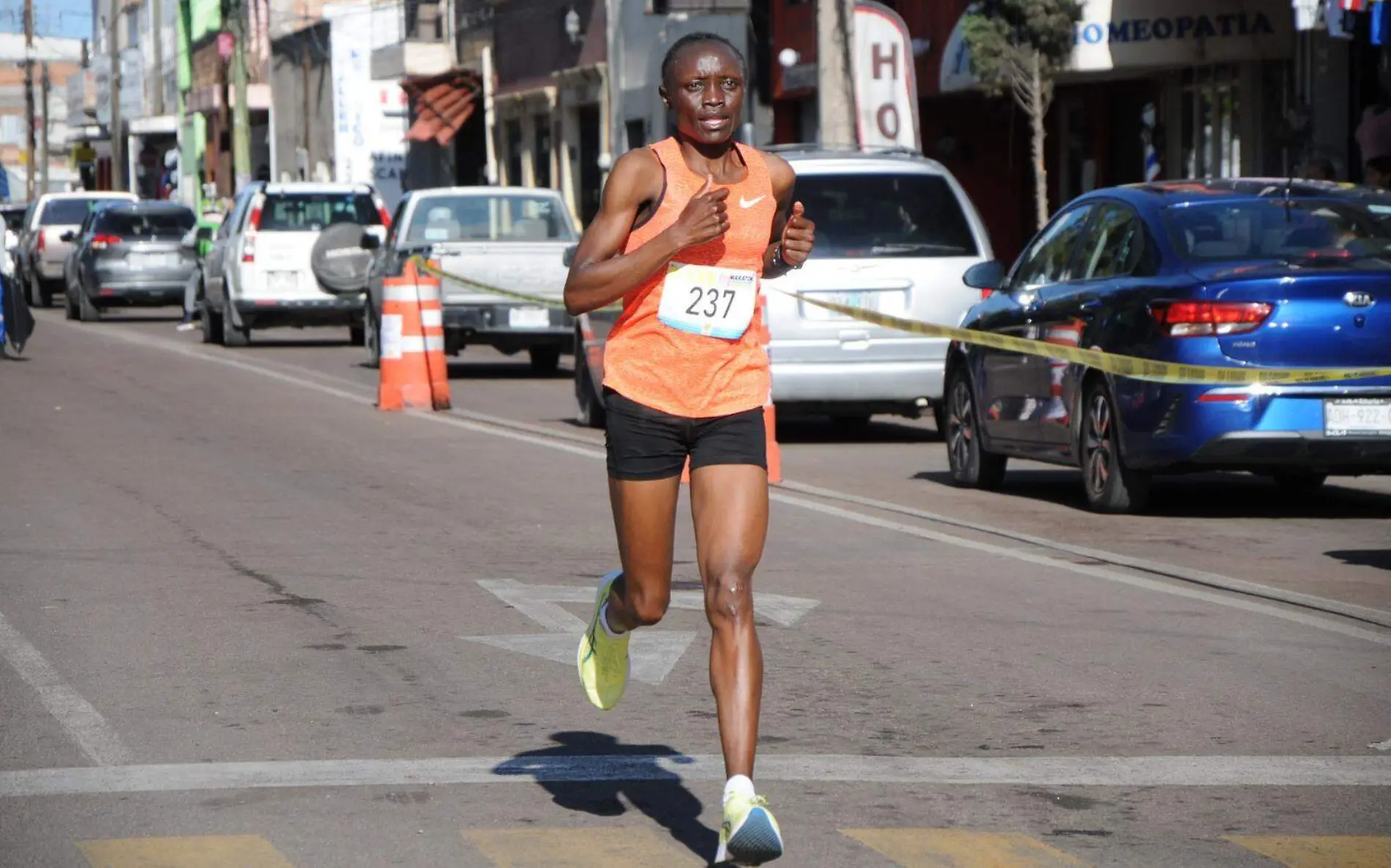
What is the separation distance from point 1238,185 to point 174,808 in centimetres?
792

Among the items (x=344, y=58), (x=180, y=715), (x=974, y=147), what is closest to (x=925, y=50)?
(x=974, y=147)

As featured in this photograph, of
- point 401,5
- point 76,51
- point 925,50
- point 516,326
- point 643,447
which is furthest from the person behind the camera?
point 76,51

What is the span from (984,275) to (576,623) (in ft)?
15.4

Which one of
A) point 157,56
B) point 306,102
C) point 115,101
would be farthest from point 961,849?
point 157,56

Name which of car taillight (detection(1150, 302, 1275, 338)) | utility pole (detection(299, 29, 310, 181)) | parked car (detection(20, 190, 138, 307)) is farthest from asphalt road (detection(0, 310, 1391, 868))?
utility pole (detection(299, 29, 310, 181))

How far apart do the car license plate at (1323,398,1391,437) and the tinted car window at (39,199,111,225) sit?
3413cm

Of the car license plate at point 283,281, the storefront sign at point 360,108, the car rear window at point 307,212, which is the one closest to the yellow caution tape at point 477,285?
the car license plate at point 283,281

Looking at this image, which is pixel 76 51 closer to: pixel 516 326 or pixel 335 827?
pixel 516 326

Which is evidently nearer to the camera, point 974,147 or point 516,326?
point 516,326

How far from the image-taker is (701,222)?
550 cm

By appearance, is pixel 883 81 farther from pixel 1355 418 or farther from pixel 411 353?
pixel 1355 418

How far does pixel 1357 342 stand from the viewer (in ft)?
37.1

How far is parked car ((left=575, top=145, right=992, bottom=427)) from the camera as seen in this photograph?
15.9 metres

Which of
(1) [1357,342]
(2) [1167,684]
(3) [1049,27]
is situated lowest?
(2) [1167,684]
